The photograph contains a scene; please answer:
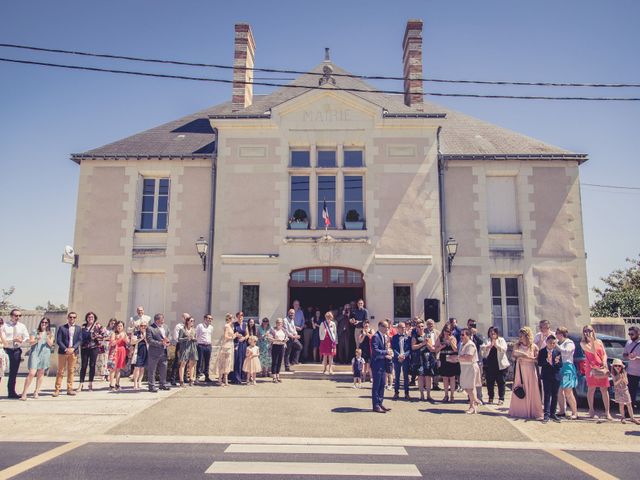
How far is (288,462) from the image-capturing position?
5926 millimetres

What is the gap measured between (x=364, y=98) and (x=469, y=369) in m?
9.40

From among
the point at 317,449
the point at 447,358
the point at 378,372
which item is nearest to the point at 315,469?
the point at 317,449

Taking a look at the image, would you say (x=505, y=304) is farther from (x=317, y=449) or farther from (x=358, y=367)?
(x=317, y=449)

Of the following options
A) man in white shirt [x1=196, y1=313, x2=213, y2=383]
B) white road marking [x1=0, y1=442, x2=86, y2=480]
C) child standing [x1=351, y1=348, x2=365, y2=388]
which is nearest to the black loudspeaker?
child standing [x1=351, y1=348, x2=365, y2=388]

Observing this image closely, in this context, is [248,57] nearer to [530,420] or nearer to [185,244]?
[185,244]

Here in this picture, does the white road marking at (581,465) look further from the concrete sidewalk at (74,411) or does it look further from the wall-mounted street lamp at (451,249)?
the wall-mounted street lamp at (451,249)

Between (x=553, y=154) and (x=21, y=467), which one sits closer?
(x=21, y=467)

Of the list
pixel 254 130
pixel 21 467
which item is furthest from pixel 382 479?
pixel 254 130

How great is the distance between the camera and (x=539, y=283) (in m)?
15.0

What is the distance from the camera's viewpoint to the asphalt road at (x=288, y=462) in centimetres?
541

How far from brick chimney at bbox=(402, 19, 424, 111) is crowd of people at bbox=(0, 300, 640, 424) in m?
7.55

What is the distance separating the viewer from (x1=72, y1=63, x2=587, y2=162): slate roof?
1566cm

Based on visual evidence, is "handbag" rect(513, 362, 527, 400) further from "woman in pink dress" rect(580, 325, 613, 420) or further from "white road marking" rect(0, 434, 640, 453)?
"white road marking" rect(0, 434, 640, 453)

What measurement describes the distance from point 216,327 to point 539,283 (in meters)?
9.68
